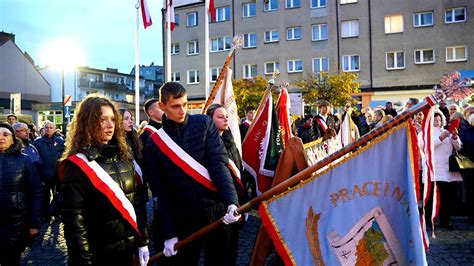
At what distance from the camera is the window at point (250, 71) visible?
39.4 meters

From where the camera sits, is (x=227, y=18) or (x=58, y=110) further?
(x=58, y=110)

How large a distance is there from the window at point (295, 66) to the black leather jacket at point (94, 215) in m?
35.3

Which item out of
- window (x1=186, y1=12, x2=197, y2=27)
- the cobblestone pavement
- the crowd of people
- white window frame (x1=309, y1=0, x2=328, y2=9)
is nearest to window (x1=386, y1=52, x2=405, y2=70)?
white window frame (x1=309, y1=0, x2=328, y2=9)

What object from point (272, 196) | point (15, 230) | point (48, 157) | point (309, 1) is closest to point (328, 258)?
point (272, 196)

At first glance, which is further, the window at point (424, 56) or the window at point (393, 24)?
the window at point (393, 24)

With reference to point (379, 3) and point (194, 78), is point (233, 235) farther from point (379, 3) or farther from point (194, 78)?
point (194, 78)

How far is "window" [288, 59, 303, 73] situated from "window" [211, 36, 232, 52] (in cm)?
690

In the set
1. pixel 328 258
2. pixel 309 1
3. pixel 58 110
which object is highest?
pixel 309 1

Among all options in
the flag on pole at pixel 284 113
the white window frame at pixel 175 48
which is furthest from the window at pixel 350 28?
the flag on pole at pixel 284 113

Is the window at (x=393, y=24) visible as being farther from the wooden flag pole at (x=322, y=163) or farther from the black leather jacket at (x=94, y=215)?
the black leather jacket at (x=94, y=215)

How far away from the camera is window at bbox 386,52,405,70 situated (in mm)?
33781

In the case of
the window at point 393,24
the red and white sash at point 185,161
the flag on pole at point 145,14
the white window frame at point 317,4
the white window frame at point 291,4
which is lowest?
the red and white sash at point 185,161

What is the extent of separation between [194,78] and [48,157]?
35061 mm

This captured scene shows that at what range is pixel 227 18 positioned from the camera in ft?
135
